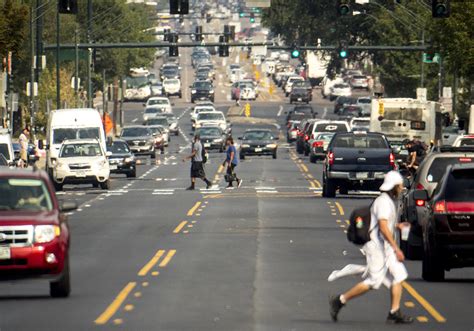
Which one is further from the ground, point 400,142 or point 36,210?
point 36,210

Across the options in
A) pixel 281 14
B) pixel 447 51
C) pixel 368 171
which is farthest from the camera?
pixel 281 14

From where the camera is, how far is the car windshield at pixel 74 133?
186 feet

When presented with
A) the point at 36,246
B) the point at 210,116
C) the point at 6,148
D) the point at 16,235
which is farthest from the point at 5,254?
the point at 210,116

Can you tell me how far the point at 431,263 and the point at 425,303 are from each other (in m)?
2.76

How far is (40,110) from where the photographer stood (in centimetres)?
9762

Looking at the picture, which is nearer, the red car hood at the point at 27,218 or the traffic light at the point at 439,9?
the red car hood at the point at 27,218

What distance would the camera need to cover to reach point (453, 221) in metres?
22.0

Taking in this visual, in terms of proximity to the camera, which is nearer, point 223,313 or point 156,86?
point 223,313

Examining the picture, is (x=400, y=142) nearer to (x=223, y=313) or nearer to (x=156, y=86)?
(x=223, y=313)

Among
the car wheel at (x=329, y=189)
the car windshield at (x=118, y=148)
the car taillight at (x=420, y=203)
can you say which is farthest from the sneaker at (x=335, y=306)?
the car windshield at (x=118, y=148)

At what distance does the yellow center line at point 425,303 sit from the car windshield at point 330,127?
5818 cm

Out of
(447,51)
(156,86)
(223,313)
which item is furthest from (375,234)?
(156,86)

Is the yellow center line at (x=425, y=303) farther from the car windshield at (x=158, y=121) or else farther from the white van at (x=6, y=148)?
the car windshield at (x=158, y=121)

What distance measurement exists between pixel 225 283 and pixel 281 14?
336 ft
